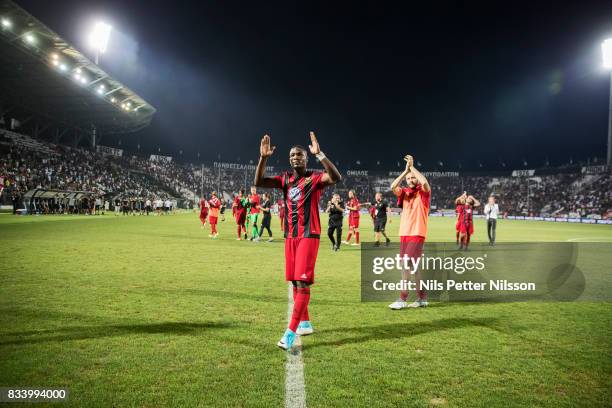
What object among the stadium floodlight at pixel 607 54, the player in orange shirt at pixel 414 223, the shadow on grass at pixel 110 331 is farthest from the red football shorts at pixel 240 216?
the stadium floodlight at pixel 607 54

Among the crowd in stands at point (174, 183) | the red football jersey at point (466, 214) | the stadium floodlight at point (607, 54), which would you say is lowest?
the red football jersey at point (466, 214)

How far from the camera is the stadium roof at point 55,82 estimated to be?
29.4 m

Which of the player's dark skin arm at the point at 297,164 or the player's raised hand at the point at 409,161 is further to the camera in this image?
the player's raised hand at the point at 409,161

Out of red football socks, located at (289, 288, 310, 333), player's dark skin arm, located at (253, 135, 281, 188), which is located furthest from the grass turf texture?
player's dark skin arm, located at (253, 135, 281, 188)

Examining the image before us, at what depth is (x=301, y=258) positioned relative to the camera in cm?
478

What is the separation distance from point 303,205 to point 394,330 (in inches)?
82.6

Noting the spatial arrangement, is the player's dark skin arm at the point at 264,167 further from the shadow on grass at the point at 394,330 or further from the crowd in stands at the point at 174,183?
the crowd in stands at the point at 174,183

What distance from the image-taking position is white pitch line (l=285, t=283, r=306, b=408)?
3.34 m

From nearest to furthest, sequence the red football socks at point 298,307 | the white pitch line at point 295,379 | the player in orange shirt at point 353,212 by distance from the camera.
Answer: the white pitch line at point 295,379
the red football socks at point 298,307
the player in orange shirt at point 353,212

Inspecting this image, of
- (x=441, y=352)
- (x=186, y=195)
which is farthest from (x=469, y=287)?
(x=186, y=195)

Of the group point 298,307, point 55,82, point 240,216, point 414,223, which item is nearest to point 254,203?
point 240,216

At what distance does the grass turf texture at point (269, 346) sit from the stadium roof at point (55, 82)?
94.0 ft

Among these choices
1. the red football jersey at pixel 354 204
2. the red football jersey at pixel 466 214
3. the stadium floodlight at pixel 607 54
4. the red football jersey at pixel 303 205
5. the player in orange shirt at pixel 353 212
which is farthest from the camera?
the stadium floodlight at pixel 607 54

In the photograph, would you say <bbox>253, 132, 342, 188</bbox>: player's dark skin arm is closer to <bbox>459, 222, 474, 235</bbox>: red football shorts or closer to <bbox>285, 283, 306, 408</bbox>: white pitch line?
<bbox>285, 283, 306, 408</bbox>: white pitch line
